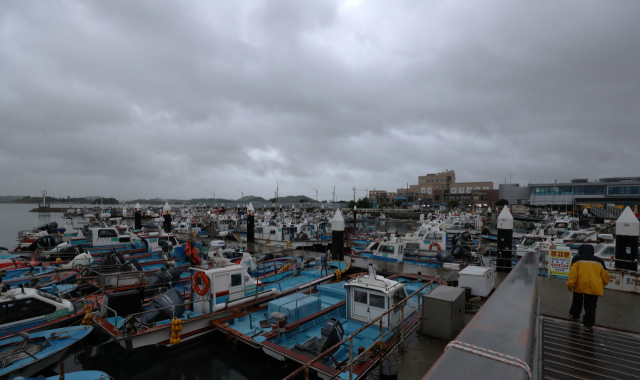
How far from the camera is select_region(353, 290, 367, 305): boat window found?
412 inches

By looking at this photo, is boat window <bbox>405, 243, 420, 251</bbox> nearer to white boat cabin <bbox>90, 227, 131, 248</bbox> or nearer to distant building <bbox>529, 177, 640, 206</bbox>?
white boat cabin <bbox>90, 227, 131, 248</bbox>

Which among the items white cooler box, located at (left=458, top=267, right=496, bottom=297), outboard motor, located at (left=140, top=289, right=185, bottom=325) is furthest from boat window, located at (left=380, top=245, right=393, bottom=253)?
outboard motor, located at (left=140, top=289, right=185, bottom=325)

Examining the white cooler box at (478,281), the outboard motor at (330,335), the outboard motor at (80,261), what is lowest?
the outboard motor at (80,261)

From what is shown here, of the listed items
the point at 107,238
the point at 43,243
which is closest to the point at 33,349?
the point at 107,238

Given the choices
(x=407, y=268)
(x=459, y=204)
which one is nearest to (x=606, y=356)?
(x=407, y=268)

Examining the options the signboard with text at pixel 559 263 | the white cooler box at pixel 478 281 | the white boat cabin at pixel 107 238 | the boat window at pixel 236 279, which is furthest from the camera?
the white boat cabin at pixel 107 238

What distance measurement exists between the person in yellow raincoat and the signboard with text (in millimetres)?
8075

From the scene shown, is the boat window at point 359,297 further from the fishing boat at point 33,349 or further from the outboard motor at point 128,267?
the outboard motor at point 128,267

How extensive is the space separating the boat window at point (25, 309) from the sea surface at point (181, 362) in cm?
187

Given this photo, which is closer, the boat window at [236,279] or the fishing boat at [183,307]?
the fishing boat at [183,307]

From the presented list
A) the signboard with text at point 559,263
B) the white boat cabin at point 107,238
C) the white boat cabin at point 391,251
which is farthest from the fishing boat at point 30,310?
the signboard with text at point 559,263

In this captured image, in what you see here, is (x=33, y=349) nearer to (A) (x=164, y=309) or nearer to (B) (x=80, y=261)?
(A) (x=164, y=309)

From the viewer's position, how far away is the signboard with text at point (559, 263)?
12.9 m

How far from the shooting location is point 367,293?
10.4 meters
